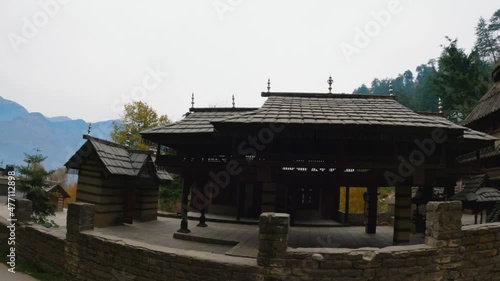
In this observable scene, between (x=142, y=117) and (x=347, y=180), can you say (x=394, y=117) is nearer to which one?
(x=347, y=180)

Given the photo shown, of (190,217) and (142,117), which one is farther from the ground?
(142,117)

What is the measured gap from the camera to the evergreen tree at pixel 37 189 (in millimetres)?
12148

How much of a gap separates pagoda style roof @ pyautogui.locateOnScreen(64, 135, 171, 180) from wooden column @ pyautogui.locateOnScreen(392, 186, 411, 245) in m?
8.74

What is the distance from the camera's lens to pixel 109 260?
6.61 metres

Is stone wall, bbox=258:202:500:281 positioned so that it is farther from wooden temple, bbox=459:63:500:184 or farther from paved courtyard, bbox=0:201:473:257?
wooden temple, bbox=459:63:500:184

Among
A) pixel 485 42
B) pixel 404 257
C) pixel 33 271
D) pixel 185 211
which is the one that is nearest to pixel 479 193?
pixel 404 257

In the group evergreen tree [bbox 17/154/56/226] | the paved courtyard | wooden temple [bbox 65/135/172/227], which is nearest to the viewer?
the paved courtyard

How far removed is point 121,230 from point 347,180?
291 inches

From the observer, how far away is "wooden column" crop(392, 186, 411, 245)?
26.2ft

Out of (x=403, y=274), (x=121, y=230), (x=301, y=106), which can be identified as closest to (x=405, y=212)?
(x=403, y=274)

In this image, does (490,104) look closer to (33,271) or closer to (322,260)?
(322,260)

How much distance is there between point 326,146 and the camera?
8.90 m

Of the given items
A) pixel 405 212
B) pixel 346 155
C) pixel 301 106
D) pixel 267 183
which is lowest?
pixel 405 212

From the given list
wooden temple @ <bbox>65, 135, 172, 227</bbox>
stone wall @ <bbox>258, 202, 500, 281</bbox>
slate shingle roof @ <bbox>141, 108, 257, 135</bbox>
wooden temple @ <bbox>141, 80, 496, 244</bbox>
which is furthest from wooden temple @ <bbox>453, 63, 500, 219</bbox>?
wooden temple @ <bbox>65, 135, 172, 227</bbox>
